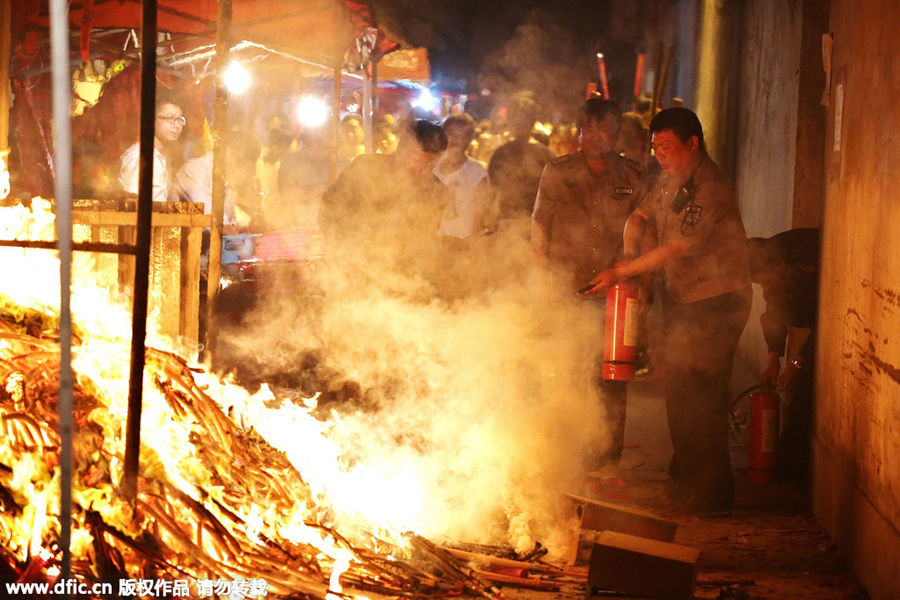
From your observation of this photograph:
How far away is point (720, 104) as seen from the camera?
12625 mm

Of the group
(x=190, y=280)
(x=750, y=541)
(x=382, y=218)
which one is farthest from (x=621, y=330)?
(x=190, y=280)

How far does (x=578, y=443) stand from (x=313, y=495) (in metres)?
2.68

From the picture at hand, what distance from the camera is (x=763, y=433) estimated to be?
5887 millimetres

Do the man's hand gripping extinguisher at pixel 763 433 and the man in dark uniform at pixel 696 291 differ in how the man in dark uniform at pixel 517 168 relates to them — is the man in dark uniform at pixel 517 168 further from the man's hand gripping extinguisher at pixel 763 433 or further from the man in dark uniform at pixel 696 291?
the man's hand gripping extinguisher at pixel 763 433

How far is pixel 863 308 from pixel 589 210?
213 cm

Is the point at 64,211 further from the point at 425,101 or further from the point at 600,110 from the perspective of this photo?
the point at 425,101

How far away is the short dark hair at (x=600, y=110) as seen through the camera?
594 cm

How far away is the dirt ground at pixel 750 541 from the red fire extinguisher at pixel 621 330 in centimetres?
81

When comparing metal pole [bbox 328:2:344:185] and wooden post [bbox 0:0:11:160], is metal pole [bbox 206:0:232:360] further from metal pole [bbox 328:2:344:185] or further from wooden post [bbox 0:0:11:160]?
metal pole [bbox 328:2:344:185]

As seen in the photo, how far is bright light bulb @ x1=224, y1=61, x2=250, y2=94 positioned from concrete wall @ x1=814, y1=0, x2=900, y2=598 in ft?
27.8

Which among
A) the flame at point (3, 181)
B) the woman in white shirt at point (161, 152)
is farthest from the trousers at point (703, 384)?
the woman in white shirt at point (161, 152)

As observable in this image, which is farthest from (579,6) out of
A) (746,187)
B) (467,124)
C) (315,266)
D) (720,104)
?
(315,266)

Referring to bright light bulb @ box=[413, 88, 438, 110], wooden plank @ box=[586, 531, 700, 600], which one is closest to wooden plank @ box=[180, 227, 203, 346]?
wooden plank @ box=[586, 531, 700, 600]

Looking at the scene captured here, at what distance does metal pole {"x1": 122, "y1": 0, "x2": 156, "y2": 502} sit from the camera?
2863 millimetres
